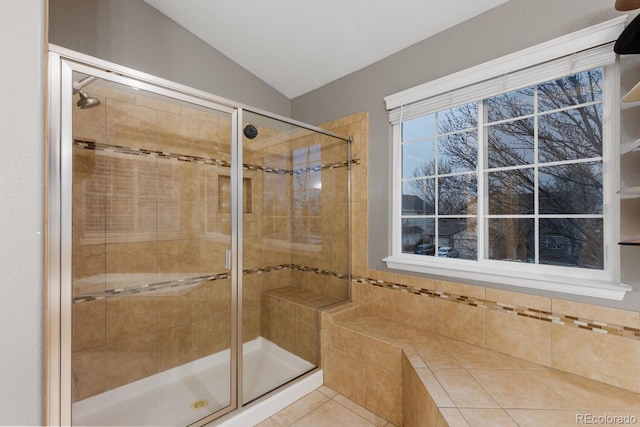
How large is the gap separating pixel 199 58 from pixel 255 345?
245cm

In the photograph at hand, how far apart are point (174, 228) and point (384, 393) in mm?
1806

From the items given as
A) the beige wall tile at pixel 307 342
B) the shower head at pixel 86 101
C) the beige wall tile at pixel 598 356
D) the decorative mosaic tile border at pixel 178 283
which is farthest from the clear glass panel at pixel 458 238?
the shower head at pixel 86 101

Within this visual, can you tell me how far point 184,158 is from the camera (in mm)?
2143

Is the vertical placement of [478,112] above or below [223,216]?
above

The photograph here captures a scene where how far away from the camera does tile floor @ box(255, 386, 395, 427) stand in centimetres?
179

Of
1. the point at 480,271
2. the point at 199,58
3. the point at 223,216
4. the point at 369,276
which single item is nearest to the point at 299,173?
the point at 223,216

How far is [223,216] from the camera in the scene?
6.42 ft

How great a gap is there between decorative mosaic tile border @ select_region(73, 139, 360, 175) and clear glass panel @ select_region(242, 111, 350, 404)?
13 mm

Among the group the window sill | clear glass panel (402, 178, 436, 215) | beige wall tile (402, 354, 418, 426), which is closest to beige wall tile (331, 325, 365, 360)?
beige wall tile (402, 354, 418, 426)

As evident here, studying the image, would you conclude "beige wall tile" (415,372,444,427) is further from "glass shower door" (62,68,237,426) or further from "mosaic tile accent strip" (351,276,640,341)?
"glass shower door" (62,68,237,426)

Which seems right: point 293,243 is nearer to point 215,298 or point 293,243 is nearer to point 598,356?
point 215,298

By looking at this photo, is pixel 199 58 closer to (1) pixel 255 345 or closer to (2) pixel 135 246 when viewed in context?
(2) pixel 135 246

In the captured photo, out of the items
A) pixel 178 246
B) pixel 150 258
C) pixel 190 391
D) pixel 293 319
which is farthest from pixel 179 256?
pixel 293 319

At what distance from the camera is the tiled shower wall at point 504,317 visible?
1.39 m
